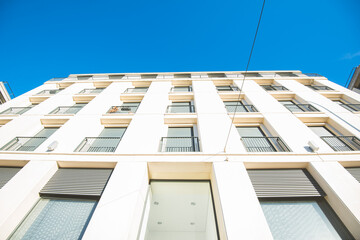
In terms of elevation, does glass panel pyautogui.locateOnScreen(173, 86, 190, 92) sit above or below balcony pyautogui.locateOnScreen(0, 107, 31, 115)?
above

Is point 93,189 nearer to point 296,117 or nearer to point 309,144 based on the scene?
point 309,144

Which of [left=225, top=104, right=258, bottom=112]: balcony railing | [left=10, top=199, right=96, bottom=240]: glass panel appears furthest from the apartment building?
[left=225, top=104, right=258, bottom=112]: balcony railing

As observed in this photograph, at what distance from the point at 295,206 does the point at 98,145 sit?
297 inches

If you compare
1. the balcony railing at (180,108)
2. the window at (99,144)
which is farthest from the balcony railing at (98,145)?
the balcony railing at (180,108)

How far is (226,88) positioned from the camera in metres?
11.8

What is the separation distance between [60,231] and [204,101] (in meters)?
7.84

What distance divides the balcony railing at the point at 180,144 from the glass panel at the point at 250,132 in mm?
2493

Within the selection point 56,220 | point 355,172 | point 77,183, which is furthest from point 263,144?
point 56,220

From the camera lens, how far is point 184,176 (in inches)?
188

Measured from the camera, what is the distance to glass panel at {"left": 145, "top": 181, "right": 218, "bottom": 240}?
15.8 feet

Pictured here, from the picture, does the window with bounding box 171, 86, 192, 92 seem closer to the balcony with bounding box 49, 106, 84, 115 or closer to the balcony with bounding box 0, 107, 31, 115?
the balcony with bounding box 49, 106, 84, 115

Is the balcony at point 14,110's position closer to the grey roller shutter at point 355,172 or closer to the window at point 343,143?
the grey roller shutter at point 355,172

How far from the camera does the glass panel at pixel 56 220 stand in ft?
11.3

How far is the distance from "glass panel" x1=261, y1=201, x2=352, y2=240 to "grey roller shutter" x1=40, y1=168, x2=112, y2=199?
4.97 meters
